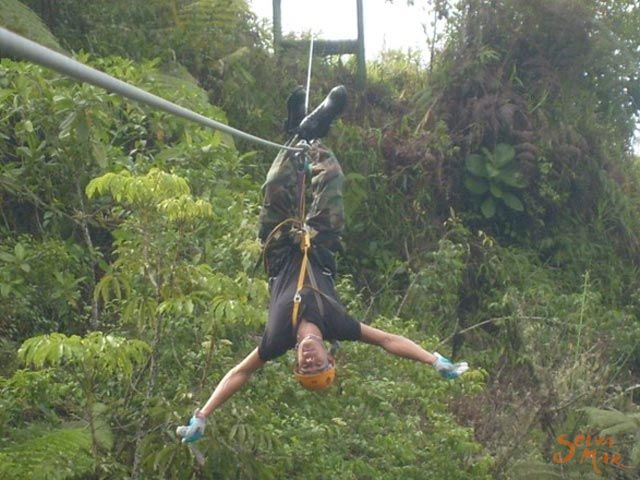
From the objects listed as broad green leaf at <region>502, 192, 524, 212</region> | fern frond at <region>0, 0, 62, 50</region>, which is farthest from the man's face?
broad green leaf at <region>502, 192, 524, 212</region>

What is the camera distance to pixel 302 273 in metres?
5.35

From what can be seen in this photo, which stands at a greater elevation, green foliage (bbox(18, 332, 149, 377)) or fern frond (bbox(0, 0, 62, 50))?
fern frond (bbox(0, 0, 62, 50))

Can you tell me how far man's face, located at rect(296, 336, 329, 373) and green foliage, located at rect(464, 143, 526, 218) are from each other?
671 centimetres

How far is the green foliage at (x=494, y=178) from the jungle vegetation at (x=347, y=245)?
0.03 meters

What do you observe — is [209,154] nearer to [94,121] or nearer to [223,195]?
[223,195]

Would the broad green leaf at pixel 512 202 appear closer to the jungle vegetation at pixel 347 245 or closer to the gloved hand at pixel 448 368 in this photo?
the jungle vegetation at pixel 347 245

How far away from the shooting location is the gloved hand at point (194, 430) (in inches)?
210

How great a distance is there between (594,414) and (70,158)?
3612mm

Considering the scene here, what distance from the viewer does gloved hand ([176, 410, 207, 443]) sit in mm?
5340

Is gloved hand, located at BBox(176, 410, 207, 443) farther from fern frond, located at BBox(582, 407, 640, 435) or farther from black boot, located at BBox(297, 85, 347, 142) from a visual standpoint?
fern frond, located at BBox(582, 407, 640, 435)

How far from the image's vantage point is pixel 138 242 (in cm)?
629

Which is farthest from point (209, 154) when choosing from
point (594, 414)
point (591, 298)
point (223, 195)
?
point (591, 298)

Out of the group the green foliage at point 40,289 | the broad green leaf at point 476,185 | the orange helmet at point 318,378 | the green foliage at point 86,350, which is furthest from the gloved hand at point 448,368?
the broad green leaf at point 476,185

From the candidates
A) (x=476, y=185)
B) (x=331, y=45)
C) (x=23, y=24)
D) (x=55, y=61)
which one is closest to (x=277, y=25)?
(x=331, y=45)
